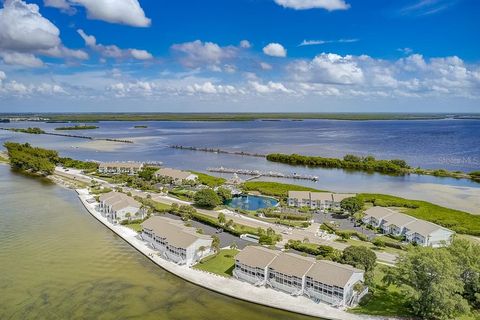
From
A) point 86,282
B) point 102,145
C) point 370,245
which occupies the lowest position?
point 86,282

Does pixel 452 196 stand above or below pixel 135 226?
above

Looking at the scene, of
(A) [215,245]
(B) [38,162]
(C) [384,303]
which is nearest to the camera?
(C) [384,303]

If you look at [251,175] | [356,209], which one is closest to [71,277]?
[356,209]

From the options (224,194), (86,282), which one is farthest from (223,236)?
(86,282)

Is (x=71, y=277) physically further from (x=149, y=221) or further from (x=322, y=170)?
(x=322, y=170)

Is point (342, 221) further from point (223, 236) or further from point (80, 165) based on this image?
point (80, 165)

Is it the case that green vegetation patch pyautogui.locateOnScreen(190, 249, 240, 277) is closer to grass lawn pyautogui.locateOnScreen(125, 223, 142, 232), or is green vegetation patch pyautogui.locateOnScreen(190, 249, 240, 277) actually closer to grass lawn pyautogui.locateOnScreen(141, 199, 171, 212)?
grass lawn pyautogui.locateOnScreen(125, 223, 142, 232)

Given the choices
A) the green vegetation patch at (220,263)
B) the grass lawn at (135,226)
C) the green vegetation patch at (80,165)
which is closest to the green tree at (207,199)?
the grass lawn at (135,226)

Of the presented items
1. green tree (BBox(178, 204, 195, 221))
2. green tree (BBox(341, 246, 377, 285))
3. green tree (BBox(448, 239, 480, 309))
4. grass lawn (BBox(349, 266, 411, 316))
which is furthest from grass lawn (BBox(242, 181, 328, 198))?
green tree (BBox(448, 239, 480, 309))
